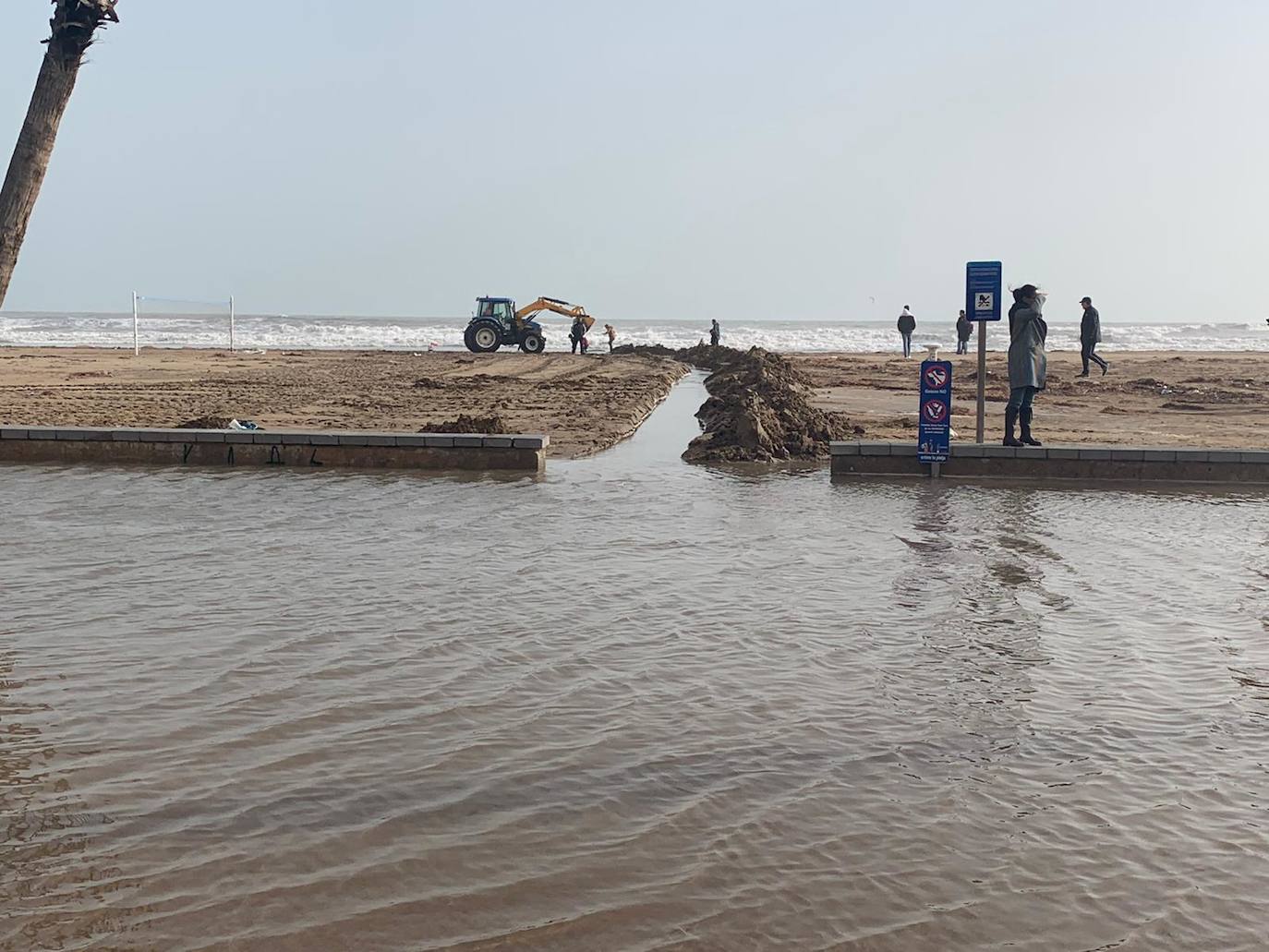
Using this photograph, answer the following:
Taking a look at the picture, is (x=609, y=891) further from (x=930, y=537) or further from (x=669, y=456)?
(x=669, y=456)

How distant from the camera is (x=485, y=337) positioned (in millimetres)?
44250

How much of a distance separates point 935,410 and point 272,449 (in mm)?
6681

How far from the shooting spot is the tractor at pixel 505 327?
44.2 m

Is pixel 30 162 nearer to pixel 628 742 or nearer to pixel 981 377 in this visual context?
pixel 628 742

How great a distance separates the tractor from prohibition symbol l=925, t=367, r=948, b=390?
32467 mm

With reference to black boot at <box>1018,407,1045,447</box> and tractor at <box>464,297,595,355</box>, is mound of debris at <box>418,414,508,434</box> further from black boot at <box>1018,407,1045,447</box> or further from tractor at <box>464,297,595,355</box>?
tractor at <box>464,297,595,355</box>

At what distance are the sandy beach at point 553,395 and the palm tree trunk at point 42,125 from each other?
938cm

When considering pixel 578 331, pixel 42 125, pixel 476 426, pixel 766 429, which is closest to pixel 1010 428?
pixel 766 429

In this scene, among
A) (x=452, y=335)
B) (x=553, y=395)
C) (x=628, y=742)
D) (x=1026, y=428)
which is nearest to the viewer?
(x=628, y=742)

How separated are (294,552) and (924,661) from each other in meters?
4.38

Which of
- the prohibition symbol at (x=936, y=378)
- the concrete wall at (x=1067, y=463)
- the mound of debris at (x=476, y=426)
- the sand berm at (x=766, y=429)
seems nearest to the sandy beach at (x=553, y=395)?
the mound of debris at (x=476, y=426)

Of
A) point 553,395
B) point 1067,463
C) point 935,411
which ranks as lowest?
point 1067,463

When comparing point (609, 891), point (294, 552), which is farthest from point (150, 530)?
point (609, 891)

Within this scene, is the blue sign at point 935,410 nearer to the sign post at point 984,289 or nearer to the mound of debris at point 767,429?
the sign post at point 984,289
